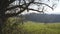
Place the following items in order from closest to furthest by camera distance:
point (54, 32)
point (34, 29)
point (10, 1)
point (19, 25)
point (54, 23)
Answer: point (10, 1)
point (19, 25)
point (34, 29)
point (54, 32)
point (54, 23)

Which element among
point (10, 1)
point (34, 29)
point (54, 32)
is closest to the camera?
point (10, 1)

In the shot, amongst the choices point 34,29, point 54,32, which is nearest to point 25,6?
point 34,29

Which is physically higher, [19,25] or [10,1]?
[10,1]

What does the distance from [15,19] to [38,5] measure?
5.26 feet

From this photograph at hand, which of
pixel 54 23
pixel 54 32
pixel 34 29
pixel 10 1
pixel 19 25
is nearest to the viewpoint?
pixel 10 1

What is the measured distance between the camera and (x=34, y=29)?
1648cm

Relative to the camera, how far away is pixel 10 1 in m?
11.5

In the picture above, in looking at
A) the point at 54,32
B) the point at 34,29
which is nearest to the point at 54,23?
the point at 54,32

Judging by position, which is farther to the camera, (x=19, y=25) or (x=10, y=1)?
(x=19, y=25)

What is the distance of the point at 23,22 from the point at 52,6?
7.06ft

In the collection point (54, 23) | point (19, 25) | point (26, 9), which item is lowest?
point (54, 23)

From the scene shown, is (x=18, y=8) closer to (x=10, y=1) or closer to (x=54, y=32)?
(x=10, y=1)

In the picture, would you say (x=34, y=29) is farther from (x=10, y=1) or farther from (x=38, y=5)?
(x=10, y=1)

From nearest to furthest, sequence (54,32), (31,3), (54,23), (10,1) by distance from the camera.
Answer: (10,1) → (31,3) → (54,32) → (54,23)
